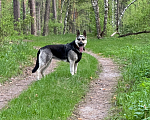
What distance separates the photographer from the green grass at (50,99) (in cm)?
444

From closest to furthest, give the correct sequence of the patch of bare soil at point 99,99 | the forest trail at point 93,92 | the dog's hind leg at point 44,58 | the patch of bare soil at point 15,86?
the patch of bare soil at point 99,99 → the forest trail at point 93,92 → the patch of bare soil at point 15,86 → the dog's hind leg at point 44,58

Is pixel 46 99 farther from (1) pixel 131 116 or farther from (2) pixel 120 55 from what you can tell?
(2) pixel 120 55

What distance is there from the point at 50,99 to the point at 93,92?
1591 millimetres

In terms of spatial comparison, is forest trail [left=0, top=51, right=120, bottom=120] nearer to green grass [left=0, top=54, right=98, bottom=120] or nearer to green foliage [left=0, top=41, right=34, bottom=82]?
green grass [left=0, top=54, right=98, bottom=120]

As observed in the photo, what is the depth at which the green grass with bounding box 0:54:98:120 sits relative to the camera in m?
4.44

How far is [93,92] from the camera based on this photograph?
646cm

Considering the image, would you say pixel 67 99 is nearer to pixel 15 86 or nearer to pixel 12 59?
pixel 15 86

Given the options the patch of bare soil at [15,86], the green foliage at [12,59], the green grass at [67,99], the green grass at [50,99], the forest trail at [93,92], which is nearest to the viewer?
the green grass at [67,99]

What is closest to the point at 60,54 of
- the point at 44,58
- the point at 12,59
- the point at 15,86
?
the point at 44,58

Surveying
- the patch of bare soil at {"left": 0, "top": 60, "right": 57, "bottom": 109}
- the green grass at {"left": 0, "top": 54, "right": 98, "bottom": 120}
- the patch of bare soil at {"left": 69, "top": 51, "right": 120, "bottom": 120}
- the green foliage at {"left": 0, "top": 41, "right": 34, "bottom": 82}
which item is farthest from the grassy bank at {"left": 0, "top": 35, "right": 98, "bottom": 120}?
the green foliage at {"left": 0, "top": 41, "right": 34, "bottom": 82}

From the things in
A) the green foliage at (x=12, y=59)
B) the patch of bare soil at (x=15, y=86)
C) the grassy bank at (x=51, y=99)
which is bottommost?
the patch of bare soil at (x=15, y=86)

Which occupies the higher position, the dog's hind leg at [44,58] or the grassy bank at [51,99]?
the dog's hind leg at [44,58]

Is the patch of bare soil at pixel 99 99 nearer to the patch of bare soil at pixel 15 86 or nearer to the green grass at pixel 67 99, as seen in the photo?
the green grass at pixel 67 99

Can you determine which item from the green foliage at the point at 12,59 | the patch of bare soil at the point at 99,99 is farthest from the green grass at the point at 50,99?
the green foliage at the point at 12,59
